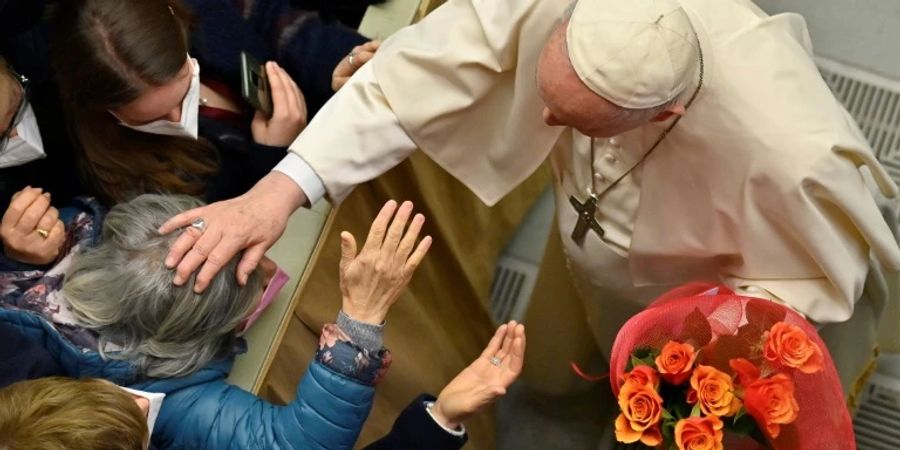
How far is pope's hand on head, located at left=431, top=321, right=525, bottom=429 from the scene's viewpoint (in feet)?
5.48

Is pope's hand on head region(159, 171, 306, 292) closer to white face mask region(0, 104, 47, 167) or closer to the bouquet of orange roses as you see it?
white face mask region(0, 104, 47, 167)

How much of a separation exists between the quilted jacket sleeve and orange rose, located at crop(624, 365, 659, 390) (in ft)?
1.93

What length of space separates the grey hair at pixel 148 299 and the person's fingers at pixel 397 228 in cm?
26

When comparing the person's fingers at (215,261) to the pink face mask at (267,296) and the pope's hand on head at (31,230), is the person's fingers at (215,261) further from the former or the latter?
the pope's hand on head at (31,230)

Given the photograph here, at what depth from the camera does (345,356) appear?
1688mm

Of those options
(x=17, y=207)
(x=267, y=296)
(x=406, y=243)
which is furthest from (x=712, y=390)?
(x=17, y=207)

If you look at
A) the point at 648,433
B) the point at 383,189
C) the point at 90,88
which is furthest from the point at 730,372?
the point at 90,88

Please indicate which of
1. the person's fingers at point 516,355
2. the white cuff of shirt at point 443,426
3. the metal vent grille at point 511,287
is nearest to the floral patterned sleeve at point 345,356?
the white cuff of shirt at point 443,426

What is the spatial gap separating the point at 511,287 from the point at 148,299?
1.55 meters

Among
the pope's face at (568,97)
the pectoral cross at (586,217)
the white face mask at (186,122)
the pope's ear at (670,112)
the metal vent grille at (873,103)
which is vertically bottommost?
the metal vent grille at (873,103)

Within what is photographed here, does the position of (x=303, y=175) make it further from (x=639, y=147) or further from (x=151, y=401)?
(x=639, y=147)

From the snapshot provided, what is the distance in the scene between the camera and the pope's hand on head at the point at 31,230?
67.9 inches

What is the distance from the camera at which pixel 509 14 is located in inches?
65.2

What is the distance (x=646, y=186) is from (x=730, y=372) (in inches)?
18.1
